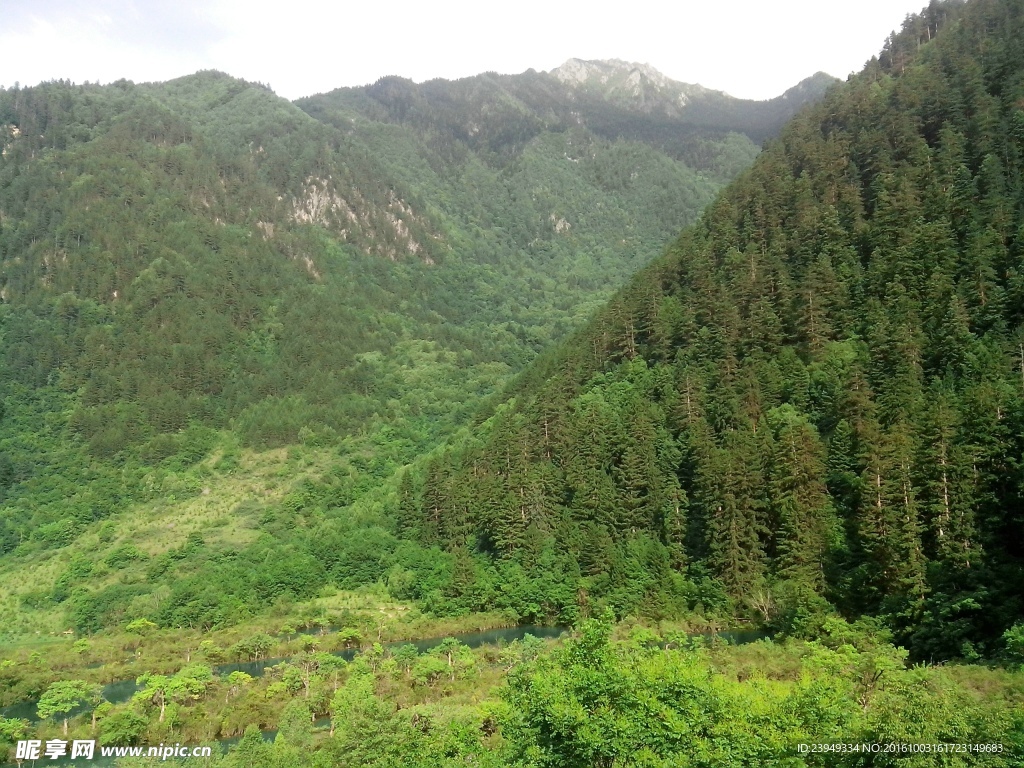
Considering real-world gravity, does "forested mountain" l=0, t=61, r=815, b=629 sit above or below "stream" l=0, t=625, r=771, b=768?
above

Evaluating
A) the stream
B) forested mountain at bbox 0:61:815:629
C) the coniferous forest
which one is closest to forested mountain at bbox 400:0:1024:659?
the coniferous forest

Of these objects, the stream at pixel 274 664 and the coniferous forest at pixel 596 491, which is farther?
the stream at pixel 274 664

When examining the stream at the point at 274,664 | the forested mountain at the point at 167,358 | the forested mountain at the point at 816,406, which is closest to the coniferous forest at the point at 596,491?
the forested mountain at the point at 816,406

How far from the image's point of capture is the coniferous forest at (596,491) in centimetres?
3506

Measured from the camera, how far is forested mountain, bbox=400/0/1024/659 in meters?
51.3

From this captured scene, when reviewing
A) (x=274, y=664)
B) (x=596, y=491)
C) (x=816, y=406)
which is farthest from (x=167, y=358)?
(x=816, y=406)

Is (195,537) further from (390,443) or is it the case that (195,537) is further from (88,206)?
(88,206)

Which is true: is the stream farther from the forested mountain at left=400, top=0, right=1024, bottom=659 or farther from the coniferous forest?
the forested mountain at left=400, top=0, right=1024, bottom=659

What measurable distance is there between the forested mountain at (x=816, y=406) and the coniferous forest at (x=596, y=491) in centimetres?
43

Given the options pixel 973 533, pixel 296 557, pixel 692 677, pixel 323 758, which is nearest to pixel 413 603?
pixel 296 557

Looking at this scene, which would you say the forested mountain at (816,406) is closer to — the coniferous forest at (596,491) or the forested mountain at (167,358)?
the coniferous forest at (596,491)

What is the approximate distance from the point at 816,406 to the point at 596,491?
2704cm

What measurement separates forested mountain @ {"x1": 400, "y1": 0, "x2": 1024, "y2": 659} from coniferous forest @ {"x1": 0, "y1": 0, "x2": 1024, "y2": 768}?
0.43 meters

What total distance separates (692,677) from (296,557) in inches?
3487
